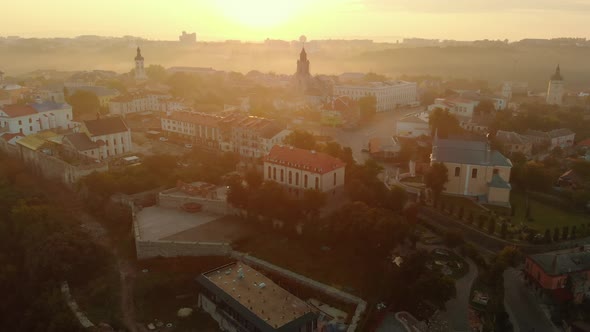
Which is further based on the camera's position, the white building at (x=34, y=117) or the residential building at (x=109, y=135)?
the white building at (x=34, y=117)

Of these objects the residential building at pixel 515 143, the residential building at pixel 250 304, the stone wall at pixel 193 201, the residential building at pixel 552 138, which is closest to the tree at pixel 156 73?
the stone wall at pixel 193 201

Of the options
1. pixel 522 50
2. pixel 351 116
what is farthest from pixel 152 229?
pixel 522 50

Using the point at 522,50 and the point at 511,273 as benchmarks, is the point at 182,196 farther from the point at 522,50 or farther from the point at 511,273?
the point at 522,50

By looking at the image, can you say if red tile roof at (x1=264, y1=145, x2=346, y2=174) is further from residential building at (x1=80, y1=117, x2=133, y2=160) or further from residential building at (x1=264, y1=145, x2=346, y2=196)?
residential building at (x1=80, y1=117, x2=133, y2=160)

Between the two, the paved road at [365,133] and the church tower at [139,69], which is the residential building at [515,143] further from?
the church tower at [139,69]

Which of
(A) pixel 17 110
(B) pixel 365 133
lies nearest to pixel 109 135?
(A) pixel 17 110

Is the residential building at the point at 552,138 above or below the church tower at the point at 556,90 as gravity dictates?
below
